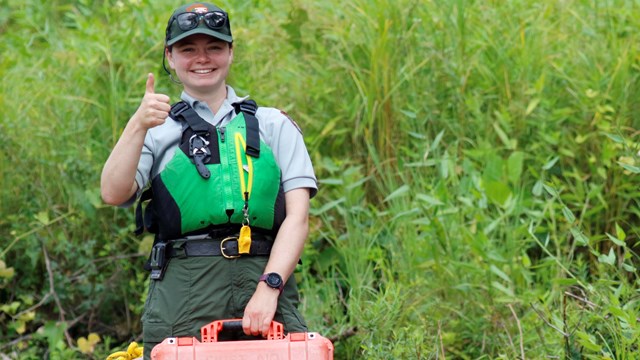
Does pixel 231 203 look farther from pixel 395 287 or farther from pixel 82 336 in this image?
pixel 82 336

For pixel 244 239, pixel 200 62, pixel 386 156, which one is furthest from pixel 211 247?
pixel 386 156

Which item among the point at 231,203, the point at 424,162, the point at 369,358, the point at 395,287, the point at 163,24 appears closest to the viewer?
the point at 231,203

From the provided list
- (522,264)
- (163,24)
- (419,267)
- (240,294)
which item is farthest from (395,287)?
(163,24)

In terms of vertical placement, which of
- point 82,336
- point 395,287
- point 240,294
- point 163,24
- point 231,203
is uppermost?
point 163,24

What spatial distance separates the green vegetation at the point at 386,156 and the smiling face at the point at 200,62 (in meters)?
1.77

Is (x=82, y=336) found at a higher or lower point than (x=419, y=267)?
lower

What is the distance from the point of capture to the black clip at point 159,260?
152 inches

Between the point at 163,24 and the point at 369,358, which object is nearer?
the point at 369,358

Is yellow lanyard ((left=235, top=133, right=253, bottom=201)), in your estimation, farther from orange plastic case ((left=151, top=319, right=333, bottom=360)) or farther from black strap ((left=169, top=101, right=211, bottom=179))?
orange plastic case ((left=151, top=319, right=333, bottom=360))

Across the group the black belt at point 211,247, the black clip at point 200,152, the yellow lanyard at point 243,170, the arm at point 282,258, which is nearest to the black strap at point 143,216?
the black belt at point 211,247

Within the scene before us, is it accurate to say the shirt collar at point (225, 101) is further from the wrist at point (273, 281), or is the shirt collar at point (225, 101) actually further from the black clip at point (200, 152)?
the wrist at point (273, 281)

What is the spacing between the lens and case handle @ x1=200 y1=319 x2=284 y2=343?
361 centimetres

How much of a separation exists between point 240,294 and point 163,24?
342 cm

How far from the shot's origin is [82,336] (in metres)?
6.40
